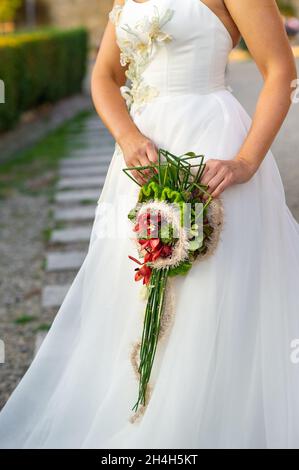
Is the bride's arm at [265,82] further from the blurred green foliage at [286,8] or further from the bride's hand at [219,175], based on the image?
the blurred green foliage at [286,8]

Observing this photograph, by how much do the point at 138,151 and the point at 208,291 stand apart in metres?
0.45

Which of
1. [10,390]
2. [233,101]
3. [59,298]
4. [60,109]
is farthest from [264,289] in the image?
[60,109]

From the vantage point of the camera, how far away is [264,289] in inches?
85.7

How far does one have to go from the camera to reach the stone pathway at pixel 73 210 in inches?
186

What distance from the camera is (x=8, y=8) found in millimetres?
25812

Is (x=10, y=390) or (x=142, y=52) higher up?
(x=142, y=52)

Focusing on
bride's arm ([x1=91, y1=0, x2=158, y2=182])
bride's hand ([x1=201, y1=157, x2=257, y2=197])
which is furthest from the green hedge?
bride's hand ([x1=201, y1=157, x2=257, y2=197])

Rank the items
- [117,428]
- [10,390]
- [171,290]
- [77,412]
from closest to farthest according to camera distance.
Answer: [171,290]
[117,428]
[77,412]
[10,390]

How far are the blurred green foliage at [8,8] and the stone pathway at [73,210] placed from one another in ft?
55.2

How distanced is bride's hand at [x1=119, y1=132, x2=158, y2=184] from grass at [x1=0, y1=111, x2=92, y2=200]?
487 centimetres

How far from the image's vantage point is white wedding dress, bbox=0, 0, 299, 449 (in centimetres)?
209

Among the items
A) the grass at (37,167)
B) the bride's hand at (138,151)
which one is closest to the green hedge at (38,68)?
the grass at (37,167)
